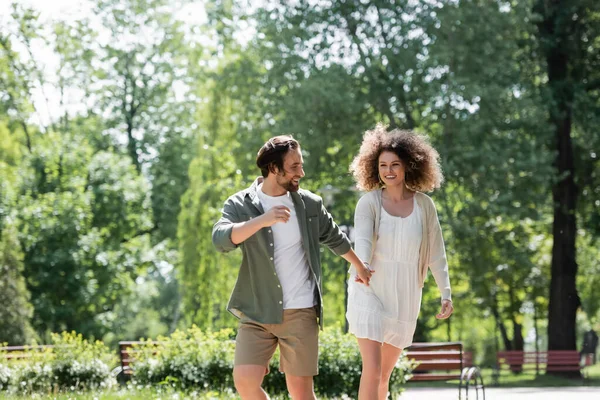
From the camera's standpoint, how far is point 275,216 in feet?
19.2

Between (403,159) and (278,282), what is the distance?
158 cm

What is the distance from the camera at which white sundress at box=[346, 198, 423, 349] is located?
705 centimetres

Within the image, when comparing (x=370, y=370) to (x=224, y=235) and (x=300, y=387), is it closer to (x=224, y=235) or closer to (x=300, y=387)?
(x=300, y=387)

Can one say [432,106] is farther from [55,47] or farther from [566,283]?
[55,47]

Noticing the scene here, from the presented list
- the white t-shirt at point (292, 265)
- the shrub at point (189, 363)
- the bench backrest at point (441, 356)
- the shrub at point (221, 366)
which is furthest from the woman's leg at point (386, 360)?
the bench backrest at point (441, 356)

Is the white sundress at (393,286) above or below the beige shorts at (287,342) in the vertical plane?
above

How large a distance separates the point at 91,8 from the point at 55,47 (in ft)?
6.78

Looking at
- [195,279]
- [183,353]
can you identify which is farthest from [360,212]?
[195,279]

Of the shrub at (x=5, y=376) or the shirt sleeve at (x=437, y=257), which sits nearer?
the shirt sleeve at (x=437, y=257)

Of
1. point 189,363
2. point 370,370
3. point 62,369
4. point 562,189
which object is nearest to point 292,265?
point 370,370

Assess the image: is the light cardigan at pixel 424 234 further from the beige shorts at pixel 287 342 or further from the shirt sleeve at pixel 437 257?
the beige shorts at pixel 287 342

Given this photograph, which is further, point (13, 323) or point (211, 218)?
point (211, 218)

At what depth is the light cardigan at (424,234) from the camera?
23.3 feet

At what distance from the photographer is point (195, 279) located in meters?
29.5
